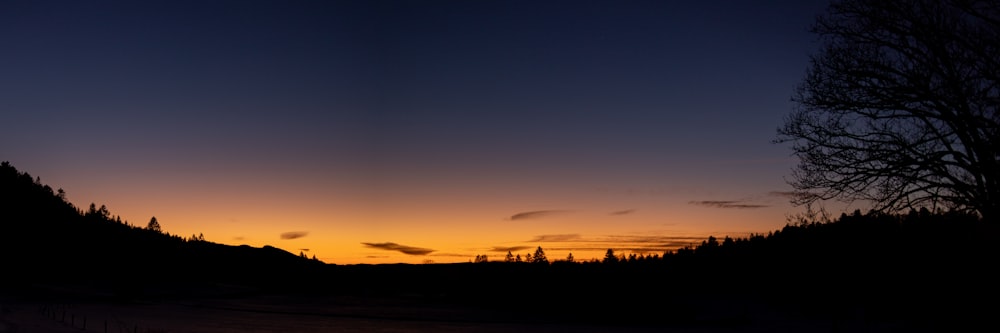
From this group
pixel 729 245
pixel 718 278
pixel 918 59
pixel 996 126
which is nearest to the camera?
pixel 996 126

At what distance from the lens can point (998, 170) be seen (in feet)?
52.0

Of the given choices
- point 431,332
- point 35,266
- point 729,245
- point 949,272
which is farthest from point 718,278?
point 35,266

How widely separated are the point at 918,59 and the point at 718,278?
2787 inches

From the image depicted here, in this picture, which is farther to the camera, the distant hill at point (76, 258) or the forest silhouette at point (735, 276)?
the distant hill at point (76, 258)

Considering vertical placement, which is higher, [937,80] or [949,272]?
[937,80]

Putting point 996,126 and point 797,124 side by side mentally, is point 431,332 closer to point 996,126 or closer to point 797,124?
point 797,124

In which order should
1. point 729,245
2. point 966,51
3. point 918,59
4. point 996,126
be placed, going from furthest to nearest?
point 729,245 → point 918,59 → point 966,51 → point 996,126

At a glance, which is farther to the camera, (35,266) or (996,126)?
(35,266)

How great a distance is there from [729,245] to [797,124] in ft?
260

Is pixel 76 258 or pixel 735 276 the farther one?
pixel 76 258

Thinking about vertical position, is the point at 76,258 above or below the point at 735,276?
above

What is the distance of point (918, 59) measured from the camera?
17.6 metres

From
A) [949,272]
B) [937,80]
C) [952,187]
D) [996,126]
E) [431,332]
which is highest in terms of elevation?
[937,80]

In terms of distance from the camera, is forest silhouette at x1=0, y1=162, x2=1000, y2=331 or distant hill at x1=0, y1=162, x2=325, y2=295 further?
distant hill at x1=0, y1=162, x2=325, y2=295
